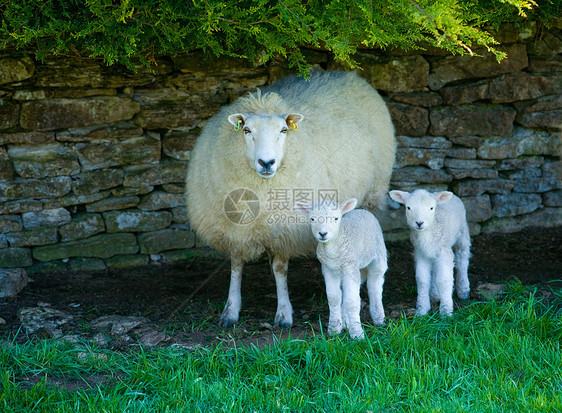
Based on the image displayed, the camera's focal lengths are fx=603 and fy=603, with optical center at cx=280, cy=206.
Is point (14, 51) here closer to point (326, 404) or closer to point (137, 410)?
point (137, 410)

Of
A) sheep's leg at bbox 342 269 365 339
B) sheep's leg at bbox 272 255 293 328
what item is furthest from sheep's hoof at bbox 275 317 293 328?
sheep's leg at bbox 342 269 365 339

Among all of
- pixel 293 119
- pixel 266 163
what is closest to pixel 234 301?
pixel 266 163

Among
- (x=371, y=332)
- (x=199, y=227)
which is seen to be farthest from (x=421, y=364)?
(x=199, y=227)

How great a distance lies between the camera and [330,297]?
14.1ft

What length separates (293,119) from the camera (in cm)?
463

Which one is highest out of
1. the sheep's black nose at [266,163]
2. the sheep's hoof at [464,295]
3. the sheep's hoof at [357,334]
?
the sheep's black nose at [266,163]

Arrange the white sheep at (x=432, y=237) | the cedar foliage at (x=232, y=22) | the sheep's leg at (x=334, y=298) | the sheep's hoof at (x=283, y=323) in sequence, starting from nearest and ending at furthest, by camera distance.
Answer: the cedar foliage at (x=232, y=22), the sheep's leg at (x=334, y=298), the white sheep at (x=432, y=237), the sheep's hoof at (x=283, y=323)

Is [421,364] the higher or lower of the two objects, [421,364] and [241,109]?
the lower

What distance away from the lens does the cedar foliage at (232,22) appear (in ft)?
13.1

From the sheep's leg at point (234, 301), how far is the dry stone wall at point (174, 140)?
157cm

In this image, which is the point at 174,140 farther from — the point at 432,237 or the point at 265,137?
the point at 432,237

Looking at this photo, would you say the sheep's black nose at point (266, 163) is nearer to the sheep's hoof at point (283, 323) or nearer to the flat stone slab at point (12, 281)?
the sheep's hoof at point (283, 323)

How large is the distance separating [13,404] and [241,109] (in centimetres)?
264

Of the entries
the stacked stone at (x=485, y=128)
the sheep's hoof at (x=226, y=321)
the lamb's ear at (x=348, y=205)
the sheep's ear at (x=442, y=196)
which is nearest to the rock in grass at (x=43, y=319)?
the sheep's hoof at (x=226, y=321)
